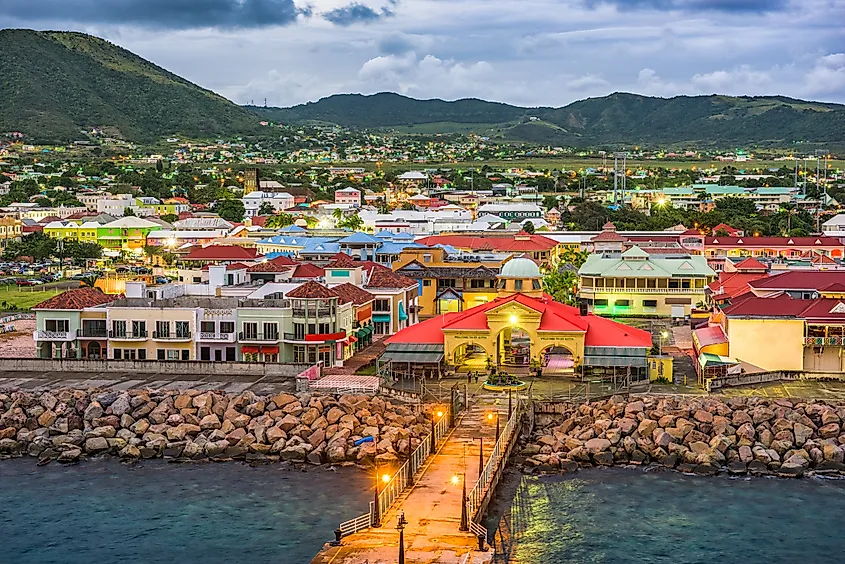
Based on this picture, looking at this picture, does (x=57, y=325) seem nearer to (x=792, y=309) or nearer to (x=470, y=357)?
(x=470, y=357)

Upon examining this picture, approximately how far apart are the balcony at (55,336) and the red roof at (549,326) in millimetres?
14388

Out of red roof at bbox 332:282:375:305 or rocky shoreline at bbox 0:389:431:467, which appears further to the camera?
red roof at bbox 332:282:375:305

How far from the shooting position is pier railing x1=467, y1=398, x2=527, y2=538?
2847cm

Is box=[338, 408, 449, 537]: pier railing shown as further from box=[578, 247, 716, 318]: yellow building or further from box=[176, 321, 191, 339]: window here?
box=[578, 247, 716, 318]: yellow building

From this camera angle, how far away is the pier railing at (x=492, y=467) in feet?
93.4

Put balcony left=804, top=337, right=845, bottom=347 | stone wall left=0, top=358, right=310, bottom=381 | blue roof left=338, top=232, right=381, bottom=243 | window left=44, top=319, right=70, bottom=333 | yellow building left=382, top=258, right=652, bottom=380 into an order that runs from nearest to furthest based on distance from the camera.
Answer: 1. yellow building left=382, top=258, right=652, bottom=380
2. balcony left=804, top=337, right=845, bottom=347
3. stone wall left=0, top=358, right=310, bottom=381
4. window left=44, top=319, right=70, bottom=333
5. blue roof left=338, top=232, right=381, bottom=243

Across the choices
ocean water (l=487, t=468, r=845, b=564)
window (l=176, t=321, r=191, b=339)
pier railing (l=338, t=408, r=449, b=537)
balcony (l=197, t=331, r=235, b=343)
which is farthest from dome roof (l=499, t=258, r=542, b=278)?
ocean water (l=487, t=468, r=845, b=564)

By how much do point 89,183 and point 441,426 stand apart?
165 m

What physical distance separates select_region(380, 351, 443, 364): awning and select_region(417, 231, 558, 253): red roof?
4203 centimetres

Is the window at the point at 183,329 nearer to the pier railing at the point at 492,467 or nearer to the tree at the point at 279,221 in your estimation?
the pier railing at the point at 492,467

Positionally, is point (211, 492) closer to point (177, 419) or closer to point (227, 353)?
point (177, 419)

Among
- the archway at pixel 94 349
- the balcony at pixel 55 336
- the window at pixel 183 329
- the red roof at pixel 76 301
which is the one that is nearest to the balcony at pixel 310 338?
the window at pixel 183 329

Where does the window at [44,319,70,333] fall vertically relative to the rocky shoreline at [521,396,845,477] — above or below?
above

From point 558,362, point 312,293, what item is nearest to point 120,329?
point 312,293
